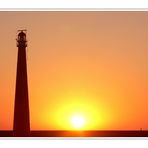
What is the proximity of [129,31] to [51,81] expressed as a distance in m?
0.51

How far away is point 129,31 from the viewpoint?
1922mm

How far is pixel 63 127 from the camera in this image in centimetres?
189

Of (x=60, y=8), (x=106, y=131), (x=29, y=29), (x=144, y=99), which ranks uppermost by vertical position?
(x=29, y=29)

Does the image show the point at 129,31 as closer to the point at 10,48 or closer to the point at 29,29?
the point at 29,29

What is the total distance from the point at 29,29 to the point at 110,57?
471 mm

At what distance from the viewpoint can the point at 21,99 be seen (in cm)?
250

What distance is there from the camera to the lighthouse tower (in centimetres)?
212

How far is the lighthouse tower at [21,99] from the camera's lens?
2.12 m
